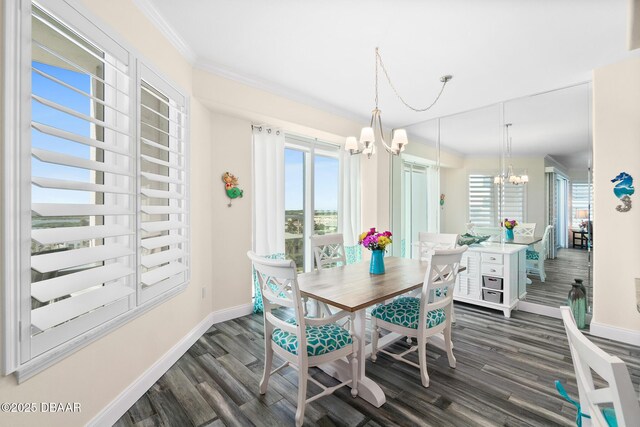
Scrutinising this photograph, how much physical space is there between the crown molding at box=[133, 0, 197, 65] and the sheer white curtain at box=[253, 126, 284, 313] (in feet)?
3.44

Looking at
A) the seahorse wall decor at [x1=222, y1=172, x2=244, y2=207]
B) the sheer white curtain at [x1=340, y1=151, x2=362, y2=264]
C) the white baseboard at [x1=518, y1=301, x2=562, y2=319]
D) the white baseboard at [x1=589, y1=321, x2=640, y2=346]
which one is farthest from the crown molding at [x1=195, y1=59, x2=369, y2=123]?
the white baseboard at [x1=589, y1=321, x2=640, y2=346]

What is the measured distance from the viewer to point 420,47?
2.45m

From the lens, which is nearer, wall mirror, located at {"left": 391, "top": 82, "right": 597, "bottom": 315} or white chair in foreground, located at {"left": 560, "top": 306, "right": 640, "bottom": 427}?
white chair in foreground, located at {"left": 560, "top": 306, "right": 640, "bottom": 427}

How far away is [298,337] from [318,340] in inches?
7.1

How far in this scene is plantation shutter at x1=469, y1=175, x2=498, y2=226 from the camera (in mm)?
3744

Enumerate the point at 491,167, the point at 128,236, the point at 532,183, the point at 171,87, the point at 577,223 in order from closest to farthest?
the point at 128,236 → the point at 171,87 → the point at 577,223 → the point at 532,183 → the point at 491,167

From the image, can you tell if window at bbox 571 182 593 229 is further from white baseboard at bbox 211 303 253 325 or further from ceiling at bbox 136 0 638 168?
white baseboard at bbox 211 303 253 325

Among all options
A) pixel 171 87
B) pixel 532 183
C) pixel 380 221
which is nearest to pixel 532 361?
pixel 532 183

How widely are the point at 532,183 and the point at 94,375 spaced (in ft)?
15.2

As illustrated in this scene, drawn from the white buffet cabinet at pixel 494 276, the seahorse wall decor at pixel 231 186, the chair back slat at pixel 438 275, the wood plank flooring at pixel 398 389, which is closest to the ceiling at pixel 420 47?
the seahorse wall decor at pixel 231 186

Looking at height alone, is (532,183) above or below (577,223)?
above

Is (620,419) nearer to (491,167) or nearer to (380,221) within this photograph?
(491,167)

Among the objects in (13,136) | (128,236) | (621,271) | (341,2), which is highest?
(341,2)

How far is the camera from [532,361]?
239 cm
